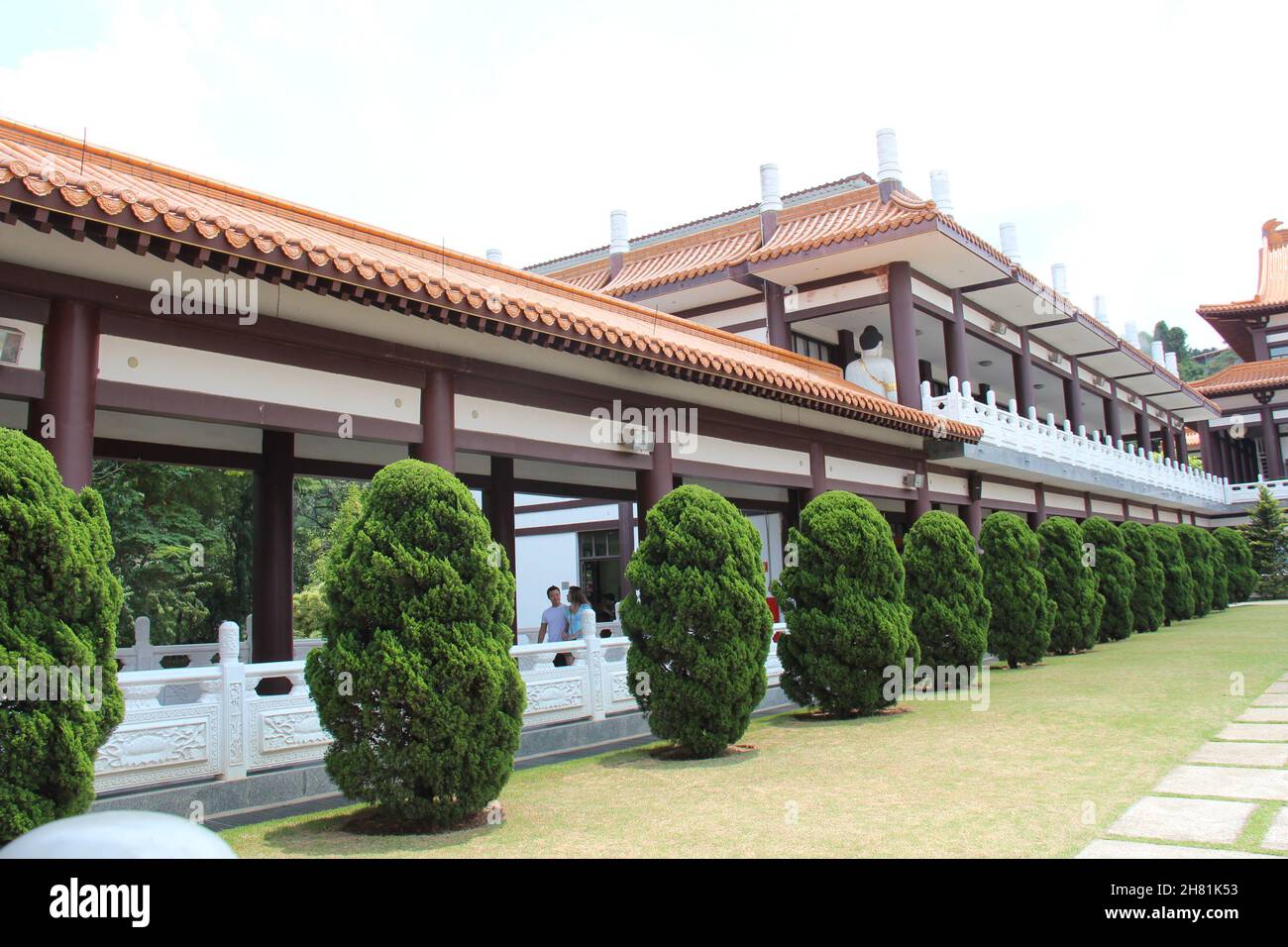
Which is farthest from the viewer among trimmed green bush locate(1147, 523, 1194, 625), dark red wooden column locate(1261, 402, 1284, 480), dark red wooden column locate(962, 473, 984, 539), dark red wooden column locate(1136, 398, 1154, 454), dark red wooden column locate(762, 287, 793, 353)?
dark red wooden column locate(1261, 402, 1284, 480)

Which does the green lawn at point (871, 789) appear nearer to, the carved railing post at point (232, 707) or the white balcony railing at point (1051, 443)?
the carved railing post at point (232, 707)

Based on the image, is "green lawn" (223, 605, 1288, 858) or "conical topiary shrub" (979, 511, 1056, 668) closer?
"green lawn" (223, 605, 1288, 858)

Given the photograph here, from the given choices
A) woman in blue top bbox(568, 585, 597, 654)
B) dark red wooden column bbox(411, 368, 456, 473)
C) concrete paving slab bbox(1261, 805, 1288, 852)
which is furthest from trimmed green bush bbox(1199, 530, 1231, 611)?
dark red wooden column bbox(411, 368, 456, 473)

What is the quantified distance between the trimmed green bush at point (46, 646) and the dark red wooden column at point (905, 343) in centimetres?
1395

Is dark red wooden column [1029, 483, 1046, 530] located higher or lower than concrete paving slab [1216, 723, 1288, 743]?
higher

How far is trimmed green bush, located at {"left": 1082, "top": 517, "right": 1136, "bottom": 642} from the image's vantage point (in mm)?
→ 17047

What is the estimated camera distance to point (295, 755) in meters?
6.79

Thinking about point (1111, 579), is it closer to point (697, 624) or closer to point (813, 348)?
point (813, 348)

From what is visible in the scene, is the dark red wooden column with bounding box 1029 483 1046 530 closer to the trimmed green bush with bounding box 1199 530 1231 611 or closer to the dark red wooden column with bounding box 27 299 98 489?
the trimmed green bush with bounding box 1199 530 1231 611

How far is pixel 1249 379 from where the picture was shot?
118 ft

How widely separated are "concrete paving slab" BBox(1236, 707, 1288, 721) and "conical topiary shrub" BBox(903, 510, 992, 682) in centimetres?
311

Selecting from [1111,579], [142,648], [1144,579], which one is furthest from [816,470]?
[1144,579]

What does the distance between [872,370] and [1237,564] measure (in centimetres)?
1750
